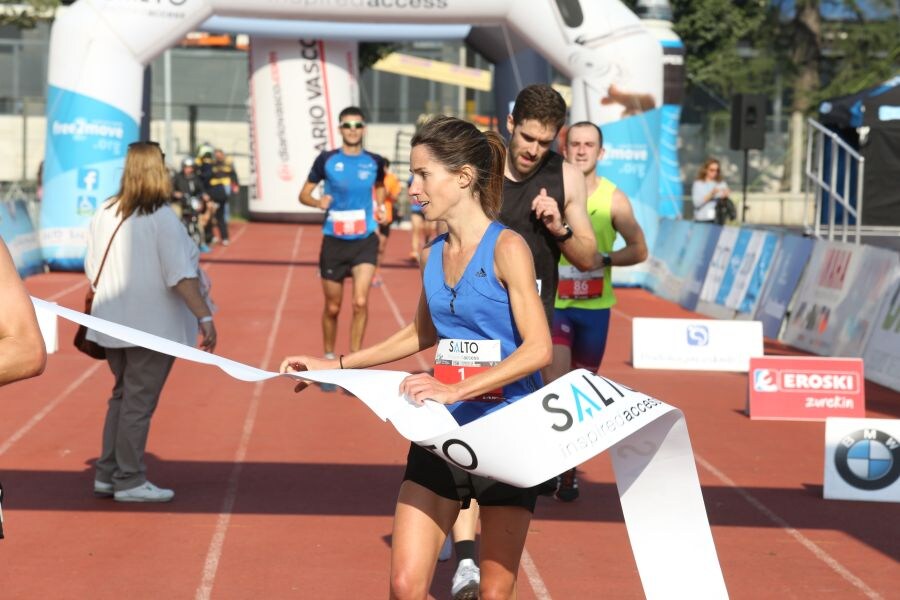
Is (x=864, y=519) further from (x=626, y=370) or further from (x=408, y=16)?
(x=408, y=16)

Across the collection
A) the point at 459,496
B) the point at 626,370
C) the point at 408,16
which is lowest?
the point at 626,370

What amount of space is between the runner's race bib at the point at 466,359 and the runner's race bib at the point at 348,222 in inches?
272

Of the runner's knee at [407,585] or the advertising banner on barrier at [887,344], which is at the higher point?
the runner's knee at [407,585]

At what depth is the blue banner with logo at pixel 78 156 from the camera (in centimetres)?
1997

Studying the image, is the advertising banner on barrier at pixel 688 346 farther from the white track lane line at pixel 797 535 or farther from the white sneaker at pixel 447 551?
the white sneaker at pixel 447 551

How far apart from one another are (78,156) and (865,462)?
48.6ft

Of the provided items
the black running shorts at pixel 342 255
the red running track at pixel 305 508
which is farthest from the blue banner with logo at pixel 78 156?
the black running shorts at pixel 342 255

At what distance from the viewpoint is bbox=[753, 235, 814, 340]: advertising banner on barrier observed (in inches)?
577

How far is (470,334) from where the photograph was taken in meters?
4.07

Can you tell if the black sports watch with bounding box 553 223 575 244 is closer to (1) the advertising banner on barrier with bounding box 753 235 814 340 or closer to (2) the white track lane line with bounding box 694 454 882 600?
(2) the white track lane line with bounding box 694 454 882 600

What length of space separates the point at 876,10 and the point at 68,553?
3507cm

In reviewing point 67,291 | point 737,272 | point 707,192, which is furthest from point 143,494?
point 707,192

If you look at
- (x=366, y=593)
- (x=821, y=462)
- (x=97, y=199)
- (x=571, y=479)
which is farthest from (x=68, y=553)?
(x=97, y=199)

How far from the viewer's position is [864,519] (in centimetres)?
724
